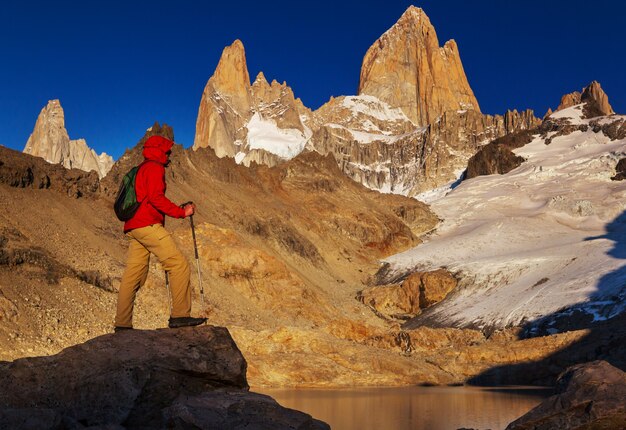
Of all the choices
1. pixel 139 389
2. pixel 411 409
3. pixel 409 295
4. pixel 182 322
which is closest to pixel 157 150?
pixel 182 322

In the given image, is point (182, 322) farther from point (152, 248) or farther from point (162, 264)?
point (152, 248)

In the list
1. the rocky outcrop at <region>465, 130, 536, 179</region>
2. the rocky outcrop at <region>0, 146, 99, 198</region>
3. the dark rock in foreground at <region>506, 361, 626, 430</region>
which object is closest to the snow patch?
the rocky outcrop at <region>465, 130, 536, 179</region>

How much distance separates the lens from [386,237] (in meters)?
110

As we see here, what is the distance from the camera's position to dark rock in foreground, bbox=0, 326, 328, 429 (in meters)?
8.38

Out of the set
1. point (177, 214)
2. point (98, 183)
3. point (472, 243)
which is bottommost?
point (177, 214)

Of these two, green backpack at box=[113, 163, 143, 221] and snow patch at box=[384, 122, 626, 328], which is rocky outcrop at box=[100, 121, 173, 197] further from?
green backpack at box=[113, 163, 143, 221]

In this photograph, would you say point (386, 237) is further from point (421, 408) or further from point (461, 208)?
point (421, 408)

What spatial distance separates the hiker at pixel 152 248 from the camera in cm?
987

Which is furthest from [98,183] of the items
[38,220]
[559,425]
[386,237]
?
[386,237]

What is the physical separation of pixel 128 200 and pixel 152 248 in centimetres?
75

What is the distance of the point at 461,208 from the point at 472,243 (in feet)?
108

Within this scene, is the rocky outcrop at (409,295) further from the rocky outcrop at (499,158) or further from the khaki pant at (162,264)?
the rocky outcrop at (499,158)

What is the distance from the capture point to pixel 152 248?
9.95m

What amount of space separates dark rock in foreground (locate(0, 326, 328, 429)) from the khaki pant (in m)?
0.65
